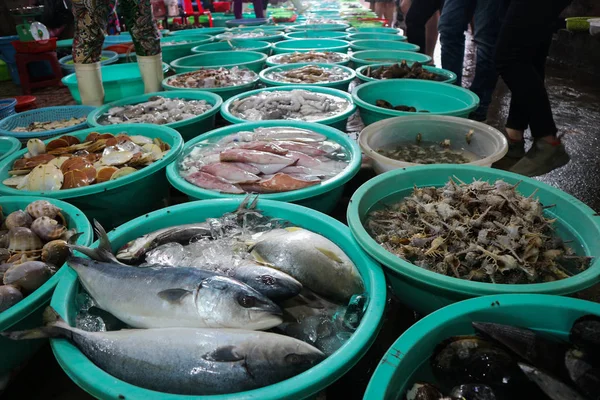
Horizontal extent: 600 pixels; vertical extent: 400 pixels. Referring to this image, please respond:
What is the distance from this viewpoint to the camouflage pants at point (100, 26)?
355 cm

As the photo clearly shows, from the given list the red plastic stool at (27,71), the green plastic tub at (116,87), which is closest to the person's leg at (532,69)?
the green plastic tub at (116,87)

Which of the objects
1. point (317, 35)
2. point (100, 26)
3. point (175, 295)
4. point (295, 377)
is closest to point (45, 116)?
point (100, 26)

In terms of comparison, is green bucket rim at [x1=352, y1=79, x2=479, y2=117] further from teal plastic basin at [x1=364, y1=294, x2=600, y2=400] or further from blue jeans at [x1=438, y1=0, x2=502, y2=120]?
teal plastic basin at [x1=364, y1=294, x2=600, y2=400]

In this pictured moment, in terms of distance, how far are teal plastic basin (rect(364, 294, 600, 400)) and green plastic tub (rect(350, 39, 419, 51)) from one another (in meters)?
5.37

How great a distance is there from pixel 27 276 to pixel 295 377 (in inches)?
51.6

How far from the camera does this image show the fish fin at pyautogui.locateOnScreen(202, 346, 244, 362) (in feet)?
3.91

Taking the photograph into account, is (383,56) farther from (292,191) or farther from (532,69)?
(292,191)

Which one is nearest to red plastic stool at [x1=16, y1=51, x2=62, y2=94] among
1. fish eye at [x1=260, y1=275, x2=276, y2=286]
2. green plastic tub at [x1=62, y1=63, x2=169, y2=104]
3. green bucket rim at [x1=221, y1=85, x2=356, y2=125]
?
green plastic tub at [x1=62, y1=63, x2=169, y2=104]

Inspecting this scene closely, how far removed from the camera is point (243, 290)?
1.34 metres

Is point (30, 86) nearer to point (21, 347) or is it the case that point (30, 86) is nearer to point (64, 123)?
point (64, 123)

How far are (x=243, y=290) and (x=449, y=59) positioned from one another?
453 cm

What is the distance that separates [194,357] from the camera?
1.21m

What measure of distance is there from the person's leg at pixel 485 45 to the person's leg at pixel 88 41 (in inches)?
149

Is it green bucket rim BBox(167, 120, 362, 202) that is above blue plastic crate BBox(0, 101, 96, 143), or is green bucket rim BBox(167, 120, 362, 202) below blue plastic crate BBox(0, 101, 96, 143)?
below
